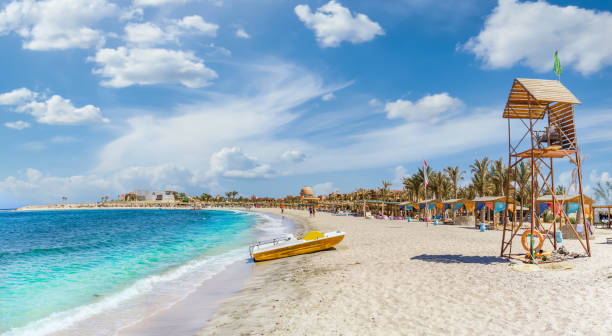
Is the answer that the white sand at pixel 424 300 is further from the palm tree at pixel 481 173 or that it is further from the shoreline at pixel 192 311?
the palm tree at pixel 481 173

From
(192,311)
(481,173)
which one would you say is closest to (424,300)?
(192,311)

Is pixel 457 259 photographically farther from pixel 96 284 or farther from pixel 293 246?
pixel 96 284

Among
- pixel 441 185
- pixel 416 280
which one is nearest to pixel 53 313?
pixel 416 280

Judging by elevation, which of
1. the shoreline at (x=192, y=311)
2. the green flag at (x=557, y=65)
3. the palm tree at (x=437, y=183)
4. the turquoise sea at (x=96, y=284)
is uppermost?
the green flag at (x=557, y=65)

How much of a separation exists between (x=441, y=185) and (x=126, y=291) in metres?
42.1

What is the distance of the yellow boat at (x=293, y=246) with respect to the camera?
47.3 ft

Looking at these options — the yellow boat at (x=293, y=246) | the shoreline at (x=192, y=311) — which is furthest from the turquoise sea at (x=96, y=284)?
the yellow boat at (x=293, y=246)

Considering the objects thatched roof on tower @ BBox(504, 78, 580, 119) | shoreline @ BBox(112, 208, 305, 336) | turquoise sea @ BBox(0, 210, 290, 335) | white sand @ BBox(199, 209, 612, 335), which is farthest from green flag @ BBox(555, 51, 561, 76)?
turquoise sea @ BBox(0, 210, 290, 335)

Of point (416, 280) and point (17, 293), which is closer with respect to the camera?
point (416, 280)

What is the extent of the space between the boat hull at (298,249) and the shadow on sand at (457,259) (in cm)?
426

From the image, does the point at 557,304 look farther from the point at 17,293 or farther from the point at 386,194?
the point at 386,194

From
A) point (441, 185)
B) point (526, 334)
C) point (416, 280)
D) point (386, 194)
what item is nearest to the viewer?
point (526, 334)

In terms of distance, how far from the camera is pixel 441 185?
45.2m

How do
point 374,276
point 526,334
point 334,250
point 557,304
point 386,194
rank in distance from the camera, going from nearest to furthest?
point 526,334
point 557,304
point 374,276
point 334,250
point 386,194
